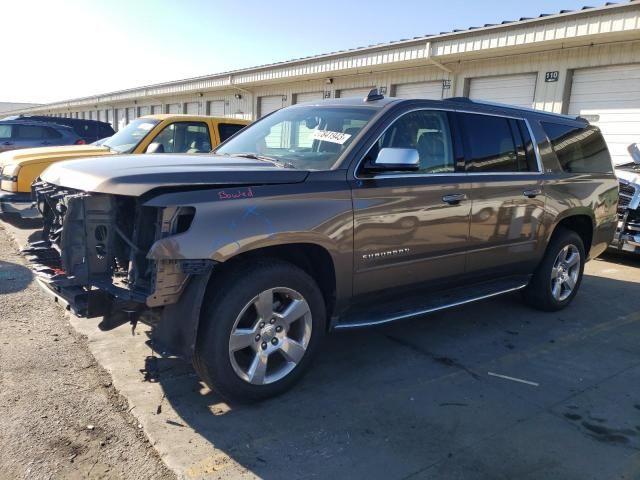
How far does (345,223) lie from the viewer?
11.3 ft

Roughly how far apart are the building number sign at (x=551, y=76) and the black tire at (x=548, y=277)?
6.40 m

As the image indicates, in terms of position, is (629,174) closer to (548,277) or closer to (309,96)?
(548,277)

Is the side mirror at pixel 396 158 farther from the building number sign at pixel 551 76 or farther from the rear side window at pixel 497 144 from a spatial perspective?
the building number sign at pixel 551 76

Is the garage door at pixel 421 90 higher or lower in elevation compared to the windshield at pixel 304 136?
higher

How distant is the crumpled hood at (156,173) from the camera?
285 centimetres

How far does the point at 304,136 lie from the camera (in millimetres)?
4051

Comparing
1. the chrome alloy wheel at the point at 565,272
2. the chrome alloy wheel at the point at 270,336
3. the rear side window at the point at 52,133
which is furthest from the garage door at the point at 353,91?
the chrome alloy wheel at the point at 270,336

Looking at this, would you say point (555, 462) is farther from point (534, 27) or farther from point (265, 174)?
point (534, 27)

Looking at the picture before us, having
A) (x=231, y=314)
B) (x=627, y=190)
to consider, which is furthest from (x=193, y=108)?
(x=231, y=314)

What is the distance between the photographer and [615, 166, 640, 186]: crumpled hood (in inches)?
313

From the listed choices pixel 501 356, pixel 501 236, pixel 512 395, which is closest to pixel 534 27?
pixel 501 236

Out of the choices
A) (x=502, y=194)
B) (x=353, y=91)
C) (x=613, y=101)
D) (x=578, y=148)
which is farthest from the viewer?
(x=353, y=91)

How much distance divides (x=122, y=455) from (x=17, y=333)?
6.94ft

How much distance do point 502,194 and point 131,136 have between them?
598cm
